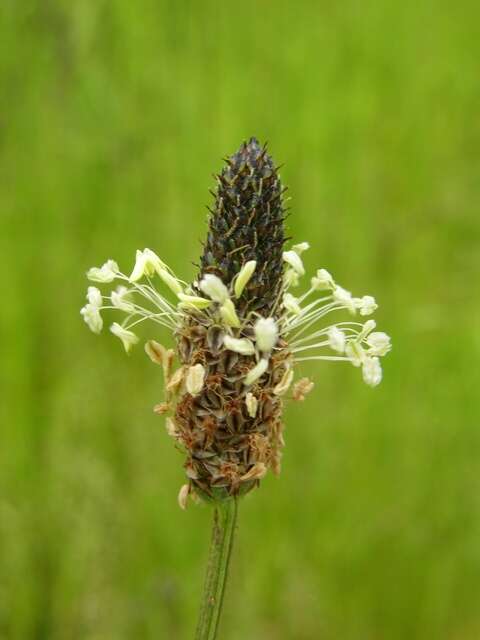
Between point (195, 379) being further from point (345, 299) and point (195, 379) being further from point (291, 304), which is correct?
point (345, 299)

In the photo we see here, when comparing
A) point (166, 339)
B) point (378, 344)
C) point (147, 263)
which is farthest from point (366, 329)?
point (166, 339)

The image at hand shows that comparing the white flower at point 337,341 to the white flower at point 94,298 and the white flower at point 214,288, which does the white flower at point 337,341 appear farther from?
the white flower at point 94,298

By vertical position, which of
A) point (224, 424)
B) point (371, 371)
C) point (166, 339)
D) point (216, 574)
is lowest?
point (216, 574)

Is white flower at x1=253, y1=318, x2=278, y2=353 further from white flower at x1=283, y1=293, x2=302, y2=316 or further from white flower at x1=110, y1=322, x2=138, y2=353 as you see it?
white flower at x1=110, y1=322, x2=138, y2=353

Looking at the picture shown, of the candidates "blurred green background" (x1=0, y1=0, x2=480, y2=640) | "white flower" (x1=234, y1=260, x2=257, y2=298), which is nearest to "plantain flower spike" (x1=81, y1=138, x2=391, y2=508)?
"white flower" (x1=234, y1=260, x2=257, y2=298)

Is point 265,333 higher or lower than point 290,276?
Result: lower

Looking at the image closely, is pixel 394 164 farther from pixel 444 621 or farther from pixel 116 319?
pixel 444 621

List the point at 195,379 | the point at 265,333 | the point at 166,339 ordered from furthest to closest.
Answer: the point at 166,339, the point at 195,379, the point at 265,333

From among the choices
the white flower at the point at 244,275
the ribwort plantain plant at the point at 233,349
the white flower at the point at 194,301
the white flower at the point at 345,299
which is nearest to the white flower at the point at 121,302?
the ribwort plantain plant at the point at 233,349
